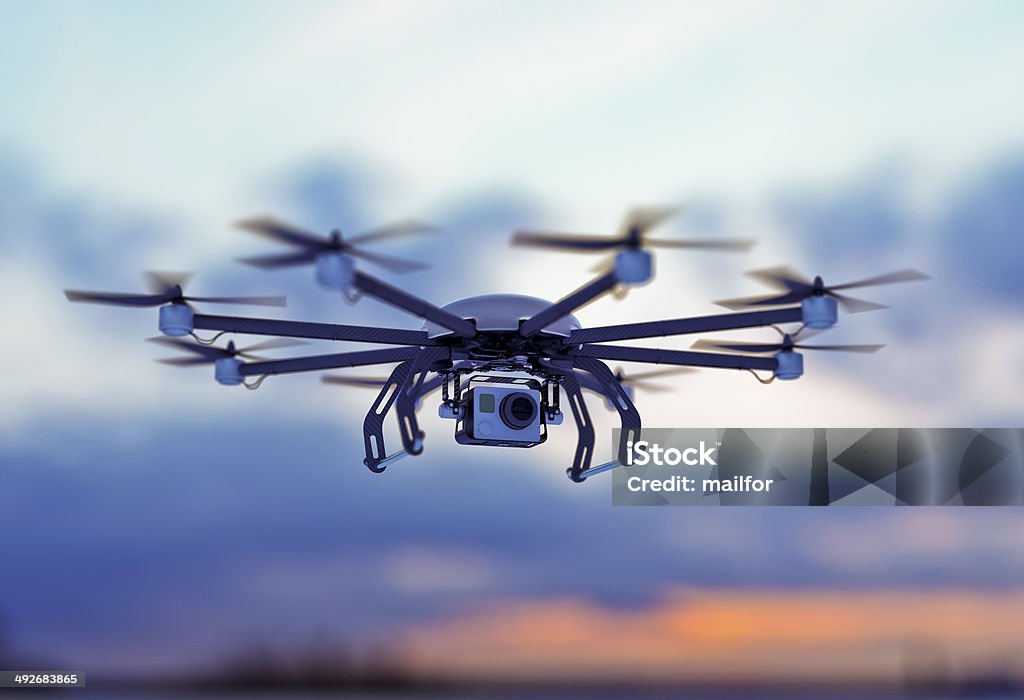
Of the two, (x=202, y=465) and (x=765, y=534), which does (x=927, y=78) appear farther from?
(x=202, y=465)

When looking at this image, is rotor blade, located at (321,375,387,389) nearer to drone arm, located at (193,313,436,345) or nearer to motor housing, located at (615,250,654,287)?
drone arm, located at (193,313,436,345)

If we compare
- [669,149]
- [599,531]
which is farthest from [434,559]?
[669,149]

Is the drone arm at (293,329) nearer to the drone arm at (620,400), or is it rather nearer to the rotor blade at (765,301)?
the drone arm at (620,400)

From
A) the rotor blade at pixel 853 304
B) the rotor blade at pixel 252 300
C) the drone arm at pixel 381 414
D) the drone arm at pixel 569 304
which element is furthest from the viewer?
the drone arm at pixel 381 414

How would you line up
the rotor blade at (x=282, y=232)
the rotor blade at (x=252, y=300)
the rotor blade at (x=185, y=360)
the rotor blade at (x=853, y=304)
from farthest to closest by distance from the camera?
the rotor blade at (x=185, y=360), the rotor blade at (x=252, y=300), the rotor blade at (x=853, y=304), the rotor blade at (x=282, y=232)

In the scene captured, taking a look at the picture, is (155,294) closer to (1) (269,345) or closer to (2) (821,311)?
(1) (269,345)

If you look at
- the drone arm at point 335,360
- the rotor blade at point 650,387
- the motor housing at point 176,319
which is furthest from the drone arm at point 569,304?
the rotor blade at point 650,387

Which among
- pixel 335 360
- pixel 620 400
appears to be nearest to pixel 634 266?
pixel 620 400
